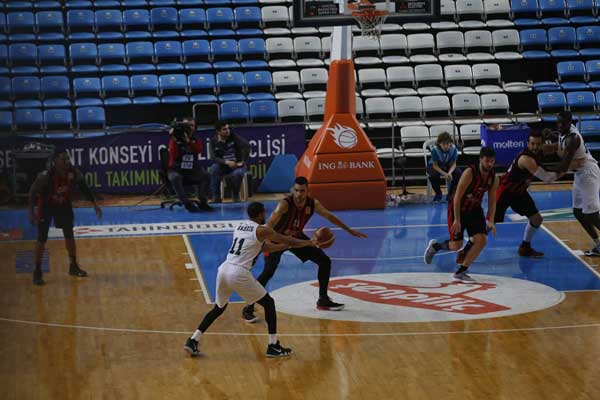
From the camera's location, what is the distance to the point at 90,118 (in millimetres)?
19484

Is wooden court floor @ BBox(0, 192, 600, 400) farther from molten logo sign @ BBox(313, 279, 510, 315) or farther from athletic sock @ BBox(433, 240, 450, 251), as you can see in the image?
athletic sock @ BBox(433, 240, 450, 251)

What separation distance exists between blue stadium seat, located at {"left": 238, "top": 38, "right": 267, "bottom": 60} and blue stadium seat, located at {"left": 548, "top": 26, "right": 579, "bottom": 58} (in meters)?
6.79

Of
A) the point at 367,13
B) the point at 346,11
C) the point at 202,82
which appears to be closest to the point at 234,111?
the point at 202,82

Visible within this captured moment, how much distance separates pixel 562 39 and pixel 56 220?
14428 millimetres

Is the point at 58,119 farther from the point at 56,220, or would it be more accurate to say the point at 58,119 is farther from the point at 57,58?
the point at 56,220

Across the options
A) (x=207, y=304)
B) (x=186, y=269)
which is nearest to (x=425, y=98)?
(x=186, y=269)

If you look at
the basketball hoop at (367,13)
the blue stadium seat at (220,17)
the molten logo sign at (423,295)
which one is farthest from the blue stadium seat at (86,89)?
the molten logo sign at (423,295)

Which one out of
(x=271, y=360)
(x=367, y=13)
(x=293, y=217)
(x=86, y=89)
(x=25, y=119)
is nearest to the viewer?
(x=25, y=119)

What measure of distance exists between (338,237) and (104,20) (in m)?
9.80

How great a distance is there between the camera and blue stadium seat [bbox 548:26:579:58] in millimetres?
22328

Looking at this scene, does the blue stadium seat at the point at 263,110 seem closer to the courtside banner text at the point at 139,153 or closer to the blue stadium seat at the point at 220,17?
the courtside banner text at the point at 139,153

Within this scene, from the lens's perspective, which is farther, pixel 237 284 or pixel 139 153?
pixel 139 153

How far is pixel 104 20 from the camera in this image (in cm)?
2188

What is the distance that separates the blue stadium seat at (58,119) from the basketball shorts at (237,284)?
11.5 meters
